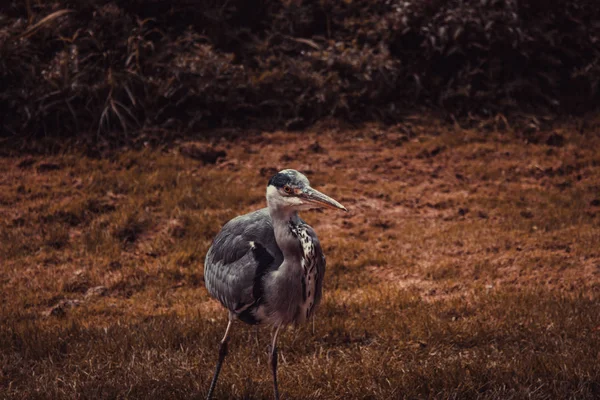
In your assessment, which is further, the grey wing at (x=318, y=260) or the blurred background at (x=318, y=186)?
the blurred background at (x=318, y=186)

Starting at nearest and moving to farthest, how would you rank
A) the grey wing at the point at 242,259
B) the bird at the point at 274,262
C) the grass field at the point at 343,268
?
the bird at the point at 274,262, the grey wing at the point at 242,259, the grass field at the point at 343,268

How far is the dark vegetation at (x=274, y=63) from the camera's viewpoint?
8.30m

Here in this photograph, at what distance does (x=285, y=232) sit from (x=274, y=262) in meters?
0.28

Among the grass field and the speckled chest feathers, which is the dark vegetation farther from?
the speckled chest feathers

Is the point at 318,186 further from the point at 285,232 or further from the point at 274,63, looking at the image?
the point at 285,232

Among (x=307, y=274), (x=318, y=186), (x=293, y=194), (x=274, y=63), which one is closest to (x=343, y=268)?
(x=318, y=186)

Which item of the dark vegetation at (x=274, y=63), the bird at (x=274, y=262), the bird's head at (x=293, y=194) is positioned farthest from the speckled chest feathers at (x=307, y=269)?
the dark vegetation at (x=274, y=63)

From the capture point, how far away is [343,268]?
20.0ft

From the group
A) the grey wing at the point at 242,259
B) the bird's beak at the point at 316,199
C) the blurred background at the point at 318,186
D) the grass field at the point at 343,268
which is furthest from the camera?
the blurred background at the point at 318,186

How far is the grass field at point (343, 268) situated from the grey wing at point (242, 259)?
0.66 m

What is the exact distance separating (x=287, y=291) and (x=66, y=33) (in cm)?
673

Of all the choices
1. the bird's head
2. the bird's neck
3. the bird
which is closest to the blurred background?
the bird

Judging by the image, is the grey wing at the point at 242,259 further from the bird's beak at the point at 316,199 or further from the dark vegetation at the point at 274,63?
the dark vegetation at the point at 274,63

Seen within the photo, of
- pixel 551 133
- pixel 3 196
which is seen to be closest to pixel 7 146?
pixel 3 196
